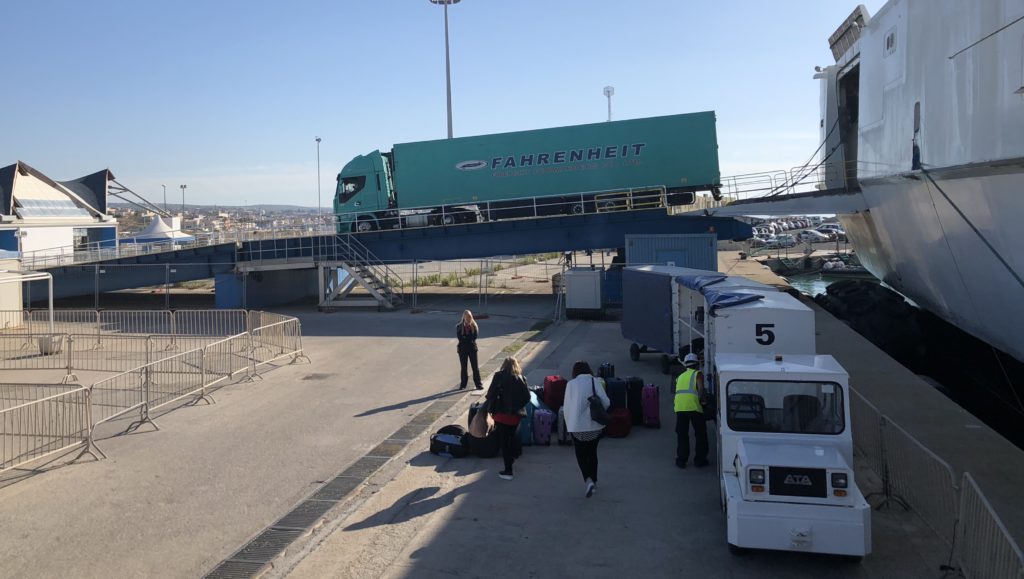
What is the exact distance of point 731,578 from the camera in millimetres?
6594

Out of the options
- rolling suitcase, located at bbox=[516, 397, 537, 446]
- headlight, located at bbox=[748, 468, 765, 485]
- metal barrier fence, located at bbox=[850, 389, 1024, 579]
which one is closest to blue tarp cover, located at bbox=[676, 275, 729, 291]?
metal barrier fence, located at bbox=[850, 389, 1024, 579]

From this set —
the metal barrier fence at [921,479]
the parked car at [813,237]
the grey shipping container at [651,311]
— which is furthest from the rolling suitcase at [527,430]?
the parked car at [813,237]

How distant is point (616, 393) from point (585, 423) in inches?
126

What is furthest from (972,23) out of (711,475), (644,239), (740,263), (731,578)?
(740,263)

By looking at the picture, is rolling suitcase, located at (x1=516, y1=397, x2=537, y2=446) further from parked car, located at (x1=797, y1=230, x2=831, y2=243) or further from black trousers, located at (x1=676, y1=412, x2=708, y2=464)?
parked car, located at (x1=797, y1=230, x2=831, y2=243)

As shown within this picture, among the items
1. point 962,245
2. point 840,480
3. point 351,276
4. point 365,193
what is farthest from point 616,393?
point 365,193

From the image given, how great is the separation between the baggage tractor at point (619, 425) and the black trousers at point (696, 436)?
1.47m

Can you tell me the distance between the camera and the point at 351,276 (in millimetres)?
28266

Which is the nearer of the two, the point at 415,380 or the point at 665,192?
the point at 415,380

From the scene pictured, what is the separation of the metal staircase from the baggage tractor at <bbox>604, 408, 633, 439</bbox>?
1740cm

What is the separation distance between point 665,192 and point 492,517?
22.1 m

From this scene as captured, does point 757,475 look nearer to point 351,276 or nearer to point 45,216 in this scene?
point 351,276

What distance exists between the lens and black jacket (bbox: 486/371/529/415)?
360 inches

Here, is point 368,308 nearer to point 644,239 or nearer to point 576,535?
point 644,239
